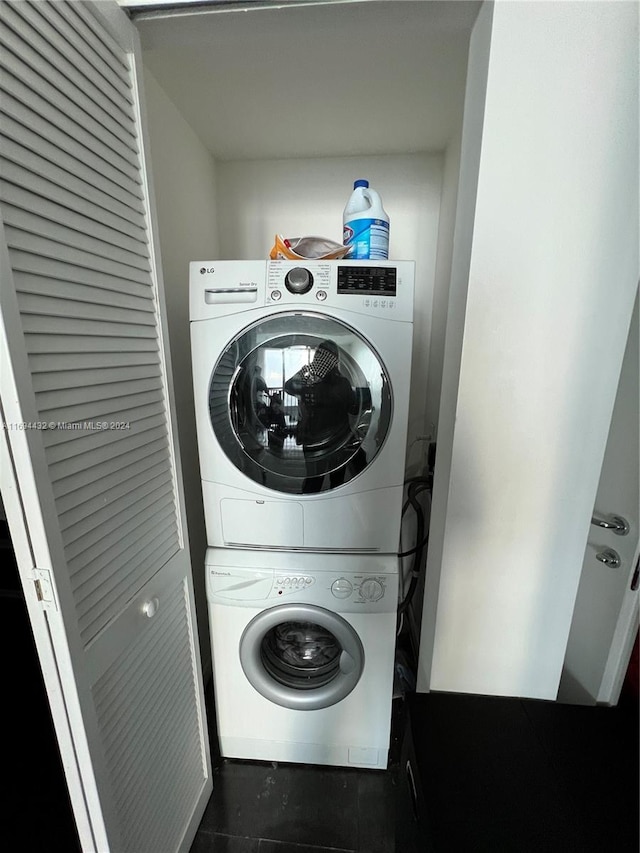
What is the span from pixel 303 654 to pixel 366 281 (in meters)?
1.27

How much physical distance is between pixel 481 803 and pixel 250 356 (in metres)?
1.16

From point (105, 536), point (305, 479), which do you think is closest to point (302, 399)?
point (305, 479)

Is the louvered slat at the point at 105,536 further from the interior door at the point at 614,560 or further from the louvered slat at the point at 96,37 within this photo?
the interior door at the point at 614,560

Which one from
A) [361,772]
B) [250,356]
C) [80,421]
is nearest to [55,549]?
[80,421]

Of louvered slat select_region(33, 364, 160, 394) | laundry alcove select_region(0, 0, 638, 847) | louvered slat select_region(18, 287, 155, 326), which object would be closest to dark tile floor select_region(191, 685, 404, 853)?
laundry alcove select_region(0, 0, 638, 847)

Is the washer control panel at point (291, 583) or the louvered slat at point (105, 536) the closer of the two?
the louvered slat at point (105, 536)

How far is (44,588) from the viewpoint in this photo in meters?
0.62

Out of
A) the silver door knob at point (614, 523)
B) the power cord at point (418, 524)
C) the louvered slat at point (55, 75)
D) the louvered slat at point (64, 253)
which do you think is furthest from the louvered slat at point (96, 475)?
the silver door knob at point (614, 523)

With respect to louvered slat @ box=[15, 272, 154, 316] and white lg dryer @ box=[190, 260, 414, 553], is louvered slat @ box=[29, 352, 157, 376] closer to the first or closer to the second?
louvered slat @ box=[15, 272, 154, 316]

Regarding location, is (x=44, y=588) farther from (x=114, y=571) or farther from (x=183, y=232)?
(x=183, y=232)

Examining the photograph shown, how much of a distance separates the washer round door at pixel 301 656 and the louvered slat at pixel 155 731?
21cm

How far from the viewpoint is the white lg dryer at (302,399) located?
3.34 feet

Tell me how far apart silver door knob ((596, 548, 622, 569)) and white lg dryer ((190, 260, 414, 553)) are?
1.80 feet

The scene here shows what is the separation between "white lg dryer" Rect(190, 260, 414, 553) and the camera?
1018 millimetres
